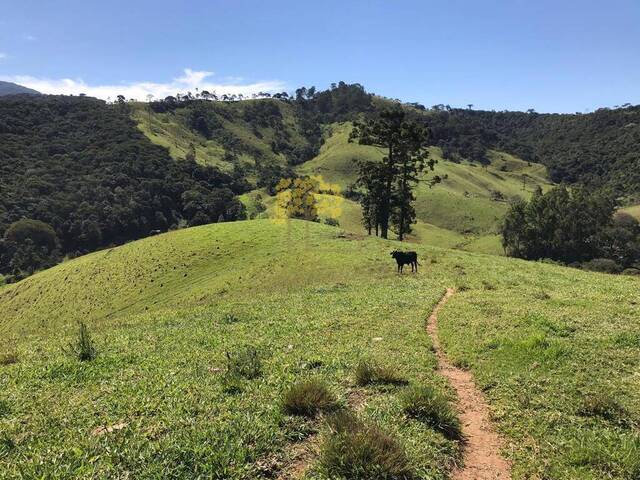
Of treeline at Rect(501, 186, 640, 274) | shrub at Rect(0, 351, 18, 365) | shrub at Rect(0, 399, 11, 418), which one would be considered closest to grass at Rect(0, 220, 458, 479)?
shrub at Rect(0, 399, 11, 418)

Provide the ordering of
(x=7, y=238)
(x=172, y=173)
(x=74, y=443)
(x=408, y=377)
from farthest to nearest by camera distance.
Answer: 1. (x=172, y=173)
2. (x=7, y=238)
3. (x=408, y=377)
4. (x=74, y=443)

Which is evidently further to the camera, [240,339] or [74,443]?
[240,339]

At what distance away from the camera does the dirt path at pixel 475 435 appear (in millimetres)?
7988

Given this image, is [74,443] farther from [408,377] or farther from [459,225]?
[459,225]

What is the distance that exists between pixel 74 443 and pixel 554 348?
38.9 ft

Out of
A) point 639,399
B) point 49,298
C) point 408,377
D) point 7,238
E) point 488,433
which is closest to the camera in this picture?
point 488,433

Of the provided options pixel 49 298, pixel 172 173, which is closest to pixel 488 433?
pixel 49 298

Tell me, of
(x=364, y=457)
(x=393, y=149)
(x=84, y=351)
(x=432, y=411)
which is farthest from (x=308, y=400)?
(x=393, y=149)

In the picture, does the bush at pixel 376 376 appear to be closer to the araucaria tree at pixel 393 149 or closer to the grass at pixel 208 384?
the grass at pixel 208 384

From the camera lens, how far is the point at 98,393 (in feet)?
34.9

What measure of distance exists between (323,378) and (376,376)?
1.31 metres

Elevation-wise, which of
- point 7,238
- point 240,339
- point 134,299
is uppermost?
point 240,339

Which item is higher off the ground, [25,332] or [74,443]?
[74,443]

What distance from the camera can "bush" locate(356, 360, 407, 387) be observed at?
11.2 metres
